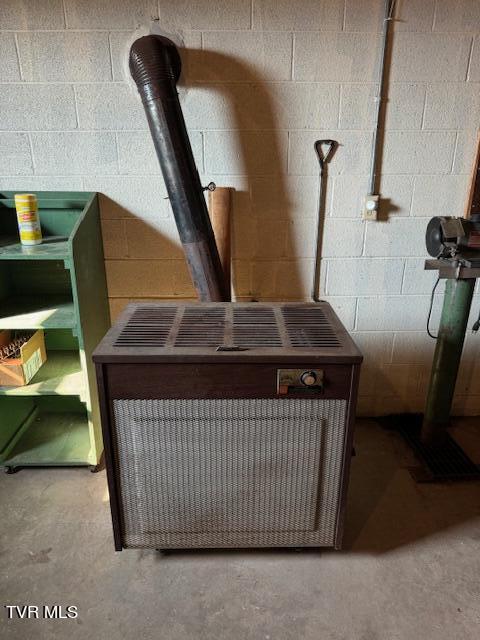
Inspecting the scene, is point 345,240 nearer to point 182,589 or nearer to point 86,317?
point 86,317

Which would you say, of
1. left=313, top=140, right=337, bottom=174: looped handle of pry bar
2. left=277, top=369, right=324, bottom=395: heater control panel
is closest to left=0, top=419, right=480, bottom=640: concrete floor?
left=277, top=369, right=324, bottom=395: heater control panel

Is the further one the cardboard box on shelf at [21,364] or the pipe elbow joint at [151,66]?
the cardboard box on shelf at [21,364]

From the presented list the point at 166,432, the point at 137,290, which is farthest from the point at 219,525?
the point at 137,290

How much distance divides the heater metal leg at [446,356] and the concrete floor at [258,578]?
0.96 feet

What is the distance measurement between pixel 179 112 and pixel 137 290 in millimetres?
787

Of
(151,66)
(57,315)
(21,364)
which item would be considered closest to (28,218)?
(57,315)

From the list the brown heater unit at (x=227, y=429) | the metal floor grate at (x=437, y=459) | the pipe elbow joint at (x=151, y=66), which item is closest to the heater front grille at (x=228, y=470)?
the brown heater unit at (x=227, y=429)

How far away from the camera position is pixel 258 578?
1.38 metres

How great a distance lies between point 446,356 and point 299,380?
99cm

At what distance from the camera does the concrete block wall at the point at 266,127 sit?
1654 mm

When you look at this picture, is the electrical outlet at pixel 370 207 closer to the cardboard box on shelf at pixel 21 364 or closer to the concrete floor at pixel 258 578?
the concrete floor at pixel 258 578

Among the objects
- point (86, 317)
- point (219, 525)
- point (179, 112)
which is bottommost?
point (219, 525)

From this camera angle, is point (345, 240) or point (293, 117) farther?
point (345, 240)

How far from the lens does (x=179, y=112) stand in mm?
1601
